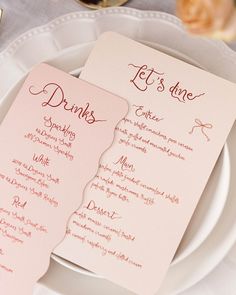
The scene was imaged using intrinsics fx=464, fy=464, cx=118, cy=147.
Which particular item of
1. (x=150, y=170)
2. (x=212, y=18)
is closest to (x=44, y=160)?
(x=150, y=170)

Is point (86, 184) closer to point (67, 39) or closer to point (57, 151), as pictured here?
point (57, 151)

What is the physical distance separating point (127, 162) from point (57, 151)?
73 millimetres

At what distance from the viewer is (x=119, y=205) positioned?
0.46 meters

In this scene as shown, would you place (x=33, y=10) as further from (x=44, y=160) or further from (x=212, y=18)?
(x=212, y=18)

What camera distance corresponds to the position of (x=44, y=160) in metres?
0.48

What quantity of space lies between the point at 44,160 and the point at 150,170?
11 cm

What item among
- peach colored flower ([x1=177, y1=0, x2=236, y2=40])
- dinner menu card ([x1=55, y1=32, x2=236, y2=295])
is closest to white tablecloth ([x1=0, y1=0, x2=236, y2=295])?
dinner menu card ([x1=55, y1=32, x2=236, y2=295])

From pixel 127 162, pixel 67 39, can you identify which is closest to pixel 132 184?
pixel 127 162

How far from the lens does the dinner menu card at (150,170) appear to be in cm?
45

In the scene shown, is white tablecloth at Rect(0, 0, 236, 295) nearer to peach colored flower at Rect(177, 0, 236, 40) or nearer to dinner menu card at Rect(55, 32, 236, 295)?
dinner menu card at Rect(55, 32, 236, 295)

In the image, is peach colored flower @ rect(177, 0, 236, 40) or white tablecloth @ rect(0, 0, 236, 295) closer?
peach colored flower @ rect(177, 0, 236, 40)

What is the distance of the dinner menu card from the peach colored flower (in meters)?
0.17

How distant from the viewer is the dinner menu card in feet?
1.47

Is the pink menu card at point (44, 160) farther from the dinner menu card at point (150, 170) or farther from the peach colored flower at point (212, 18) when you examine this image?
the peach colored flower at point (212, 18)
